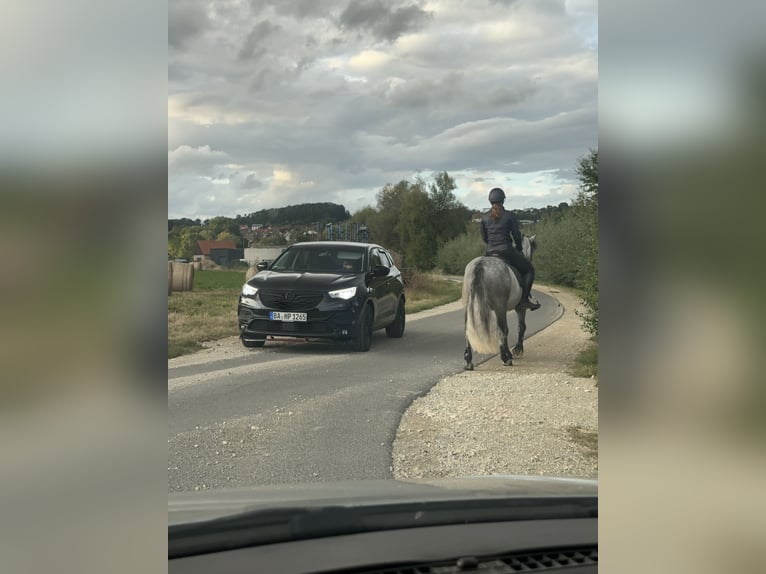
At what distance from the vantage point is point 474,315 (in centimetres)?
427

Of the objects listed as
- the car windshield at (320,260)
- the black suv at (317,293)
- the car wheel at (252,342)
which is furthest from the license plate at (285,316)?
the car windshield at (320,260)

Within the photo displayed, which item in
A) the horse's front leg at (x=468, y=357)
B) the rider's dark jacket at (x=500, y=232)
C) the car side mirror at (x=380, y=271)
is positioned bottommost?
the horse's front leg at (x=468, y=357)

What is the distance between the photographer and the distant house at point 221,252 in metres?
3.53

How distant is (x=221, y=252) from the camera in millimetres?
3811

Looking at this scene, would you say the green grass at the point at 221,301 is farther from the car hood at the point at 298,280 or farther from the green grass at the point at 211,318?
the car hood at the point at 298,280

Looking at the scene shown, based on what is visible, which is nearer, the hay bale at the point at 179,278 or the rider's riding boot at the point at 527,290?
the hay bale at the point at 179,278

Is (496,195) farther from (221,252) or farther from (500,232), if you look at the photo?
(221,252)

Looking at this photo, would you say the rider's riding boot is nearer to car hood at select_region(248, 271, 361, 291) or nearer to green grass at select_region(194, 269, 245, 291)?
car hood at select_region(248, 271, 361, 291)

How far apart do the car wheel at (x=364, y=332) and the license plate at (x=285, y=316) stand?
339 millimetres

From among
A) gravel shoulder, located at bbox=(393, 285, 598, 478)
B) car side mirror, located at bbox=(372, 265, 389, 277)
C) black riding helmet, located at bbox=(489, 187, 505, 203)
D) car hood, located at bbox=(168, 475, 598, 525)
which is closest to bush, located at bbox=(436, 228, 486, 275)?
black riding helmet, located at bbox=(489, 187, 505, 203)

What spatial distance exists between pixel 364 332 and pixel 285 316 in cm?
47

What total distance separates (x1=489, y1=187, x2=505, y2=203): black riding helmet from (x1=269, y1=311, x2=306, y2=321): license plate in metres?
1.19

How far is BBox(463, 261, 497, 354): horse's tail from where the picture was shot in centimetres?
402
